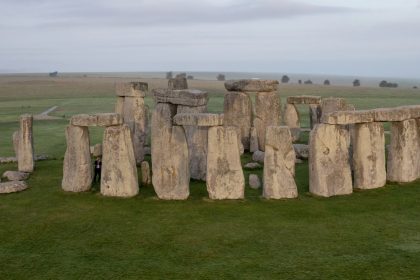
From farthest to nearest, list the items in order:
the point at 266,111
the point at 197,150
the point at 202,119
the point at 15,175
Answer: the point at 266,111 → the point at 197,150 → the point at 15,175 → the point at 202,119

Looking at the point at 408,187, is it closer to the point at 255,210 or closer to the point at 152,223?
the point at 255,210

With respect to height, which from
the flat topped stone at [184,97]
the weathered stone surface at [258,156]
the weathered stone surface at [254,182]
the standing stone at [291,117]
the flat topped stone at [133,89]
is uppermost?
the flat topped stone at [133,89]

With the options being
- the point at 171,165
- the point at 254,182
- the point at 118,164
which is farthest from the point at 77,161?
the point at 254,182

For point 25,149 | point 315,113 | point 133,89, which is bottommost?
point 25,149

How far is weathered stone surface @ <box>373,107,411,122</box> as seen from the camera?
51.4ft

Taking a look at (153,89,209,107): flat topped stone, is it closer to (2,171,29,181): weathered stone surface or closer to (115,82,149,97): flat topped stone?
(115,82,149,97): flat topped stone

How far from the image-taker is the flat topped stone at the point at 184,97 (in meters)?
18.2

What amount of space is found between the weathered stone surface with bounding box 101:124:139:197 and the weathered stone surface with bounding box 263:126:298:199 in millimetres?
4117

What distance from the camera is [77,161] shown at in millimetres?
15922

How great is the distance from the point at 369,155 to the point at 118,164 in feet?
25.6

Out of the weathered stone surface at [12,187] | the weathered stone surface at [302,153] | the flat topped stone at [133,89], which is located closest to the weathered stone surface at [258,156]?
the weathered stone surface at [302,153]

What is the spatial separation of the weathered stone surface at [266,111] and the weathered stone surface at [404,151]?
25.4 feet

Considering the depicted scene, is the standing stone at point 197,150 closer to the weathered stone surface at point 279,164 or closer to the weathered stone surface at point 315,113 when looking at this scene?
the weathered stone surface at point 279,164

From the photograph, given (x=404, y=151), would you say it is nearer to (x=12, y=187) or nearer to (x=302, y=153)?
(x=302, y=153)
